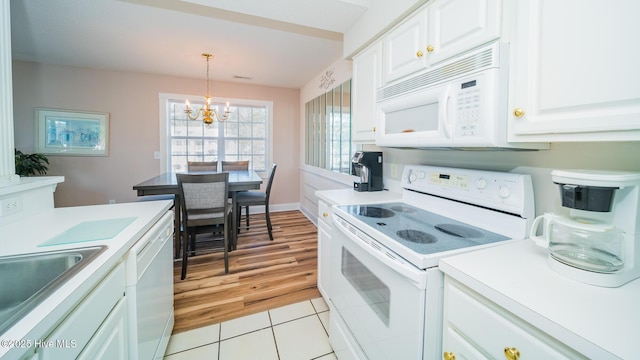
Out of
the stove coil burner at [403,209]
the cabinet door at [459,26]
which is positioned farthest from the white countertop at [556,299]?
the cabinet door at [459,26]

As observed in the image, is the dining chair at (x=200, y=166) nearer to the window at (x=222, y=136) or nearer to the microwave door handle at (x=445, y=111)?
the window at (x=222, y=136)

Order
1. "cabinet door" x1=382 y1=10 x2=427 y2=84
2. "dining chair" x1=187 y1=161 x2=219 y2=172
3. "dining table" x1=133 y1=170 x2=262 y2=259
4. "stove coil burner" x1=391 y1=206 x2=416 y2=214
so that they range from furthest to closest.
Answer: "dining chair" x1=187 y1=161 x2=219 y2=172, "dining table" x1=133 y1=170 x2=262 y2=259, "stove coil burner" x1=391 y1=206 x2=416 y2=214, "cabinet door" x1=382 y1=10 x2=427 y2=84

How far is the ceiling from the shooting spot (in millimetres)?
1847

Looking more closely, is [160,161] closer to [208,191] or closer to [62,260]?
[208,191]

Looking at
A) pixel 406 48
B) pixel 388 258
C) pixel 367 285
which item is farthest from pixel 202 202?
pixel 406 48

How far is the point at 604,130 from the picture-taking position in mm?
696

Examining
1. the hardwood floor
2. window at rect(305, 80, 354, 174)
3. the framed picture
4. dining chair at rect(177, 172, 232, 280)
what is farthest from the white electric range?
the framed picture

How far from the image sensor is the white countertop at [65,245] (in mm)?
530

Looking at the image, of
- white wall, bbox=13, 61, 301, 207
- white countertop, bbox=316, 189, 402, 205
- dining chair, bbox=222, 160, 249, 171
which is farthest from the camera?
dining chair, bbox=222, 160, 249, 171

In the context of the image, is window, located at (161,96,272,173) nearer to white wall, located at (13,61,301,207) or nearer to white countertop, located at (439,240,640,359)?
white wall, located at (13,61,301,207)

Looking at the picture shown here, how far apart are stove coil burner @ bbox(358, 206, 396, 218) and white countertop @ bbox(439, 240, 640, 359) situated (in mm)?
535

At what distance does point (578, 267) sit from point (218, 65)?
13.0 ft

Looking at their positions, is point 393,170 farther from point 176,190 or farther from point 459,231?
point 176,190

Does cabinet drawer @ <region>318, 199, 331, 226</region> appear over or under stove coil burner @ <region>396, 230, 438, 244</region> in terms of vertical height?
under
